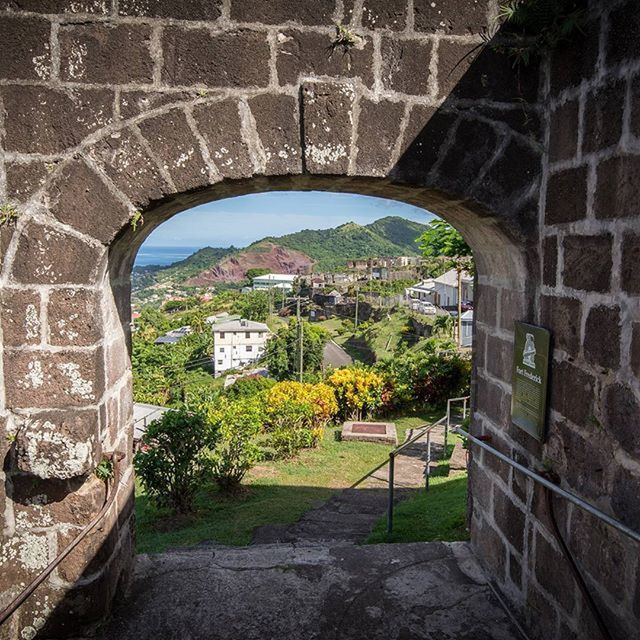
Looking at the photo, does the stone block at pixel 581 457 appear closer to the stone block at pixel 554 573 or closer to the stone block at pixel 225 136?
the stone block at pixel 554 573

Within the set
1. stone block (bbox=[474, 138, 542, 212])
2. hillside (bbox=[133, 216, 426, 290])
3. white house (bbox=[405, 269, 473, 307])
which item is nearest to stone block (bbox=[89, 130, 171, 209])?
stone block (bbox=[474, 138, 542, 212])

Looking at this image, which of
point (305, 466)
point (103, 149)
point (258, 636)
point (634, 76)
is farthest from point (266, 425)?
point (634, 76)

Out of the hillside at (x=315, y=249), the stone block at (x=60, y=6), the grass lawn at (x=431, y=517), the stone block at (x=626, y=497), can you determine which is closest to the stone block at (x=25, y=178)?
the stone block at (x=60, y=6)

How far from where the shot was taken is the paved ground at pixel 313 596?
2.62m

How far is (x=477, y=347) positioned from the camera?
3297 millimetres

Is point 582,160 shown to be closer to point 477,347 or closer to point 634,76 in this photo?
point 634,76

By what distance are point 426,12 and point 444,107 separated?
42 cm

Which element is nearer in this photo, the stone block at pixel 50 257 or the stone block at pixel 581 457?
the stone block at pixel 581 457

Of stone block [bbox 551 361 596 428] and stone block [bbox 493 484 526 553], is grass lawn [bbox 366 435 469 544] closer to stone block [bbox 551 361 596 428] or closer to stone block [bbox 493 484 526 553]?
stone block [bbox 493 484 526 553]

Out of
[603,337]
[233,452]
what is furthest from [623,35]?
[233,452]

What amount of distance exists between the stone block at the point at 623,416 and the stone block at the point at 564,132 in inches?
38.8

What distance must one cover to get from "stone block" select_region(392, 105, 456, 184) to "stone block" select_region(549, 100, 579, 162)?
438 mm

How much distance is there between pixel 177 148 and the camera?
2.37 meters

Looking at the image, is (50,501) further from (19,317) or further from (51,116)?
(51,116)
